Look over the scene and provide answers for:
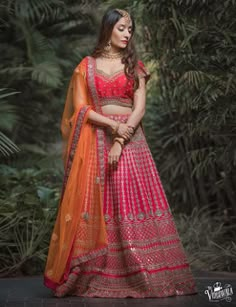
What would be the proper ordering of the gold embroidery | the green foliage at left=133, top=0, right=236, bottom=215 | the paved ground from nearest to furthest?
1. the paved ground
2. the gold embroidery
3. the green foliage at left=133, top=0, right=236, bottom=215

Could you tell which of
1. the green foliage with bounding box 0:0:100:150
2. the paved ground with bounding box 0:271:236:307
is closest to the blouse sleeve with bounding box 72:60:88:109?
the paved ground with bounding box 0:271:236:307

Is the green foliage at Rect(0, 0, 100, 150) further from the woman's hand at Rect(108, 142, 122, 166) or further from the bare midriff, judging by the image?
the woman's hand at Rect(108, 142, 122, 166)

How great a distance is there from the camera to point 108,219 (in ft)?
15.2

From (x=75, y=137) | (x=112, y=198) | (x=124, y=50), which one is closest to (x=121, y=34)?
(x=124, y=50)

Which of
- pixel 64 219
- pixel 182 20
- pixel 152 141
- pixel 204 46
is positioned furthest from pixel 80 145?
pixel 152 141

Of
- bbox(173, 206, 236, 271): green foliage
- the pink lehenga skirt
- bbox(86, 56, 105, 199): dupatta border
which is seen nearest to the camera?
the pink lehenga skirt

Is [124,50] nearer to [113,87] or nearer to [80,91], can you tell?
[113,87]

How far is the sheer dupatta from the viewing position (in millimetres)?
4551

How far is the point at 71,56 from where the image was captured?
36.0ft

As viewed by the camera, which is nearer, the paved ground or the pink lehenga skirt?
the paved ground

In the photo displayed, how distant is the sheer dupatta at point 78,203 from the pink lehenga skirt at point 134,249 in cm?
7

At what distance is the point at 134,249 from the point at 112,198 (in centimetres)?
40

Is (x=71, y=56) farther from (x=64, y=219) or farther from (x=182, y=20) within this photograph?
(x=64, y=219)

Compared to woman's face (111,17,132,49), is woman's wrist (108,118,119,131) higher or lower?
lower
